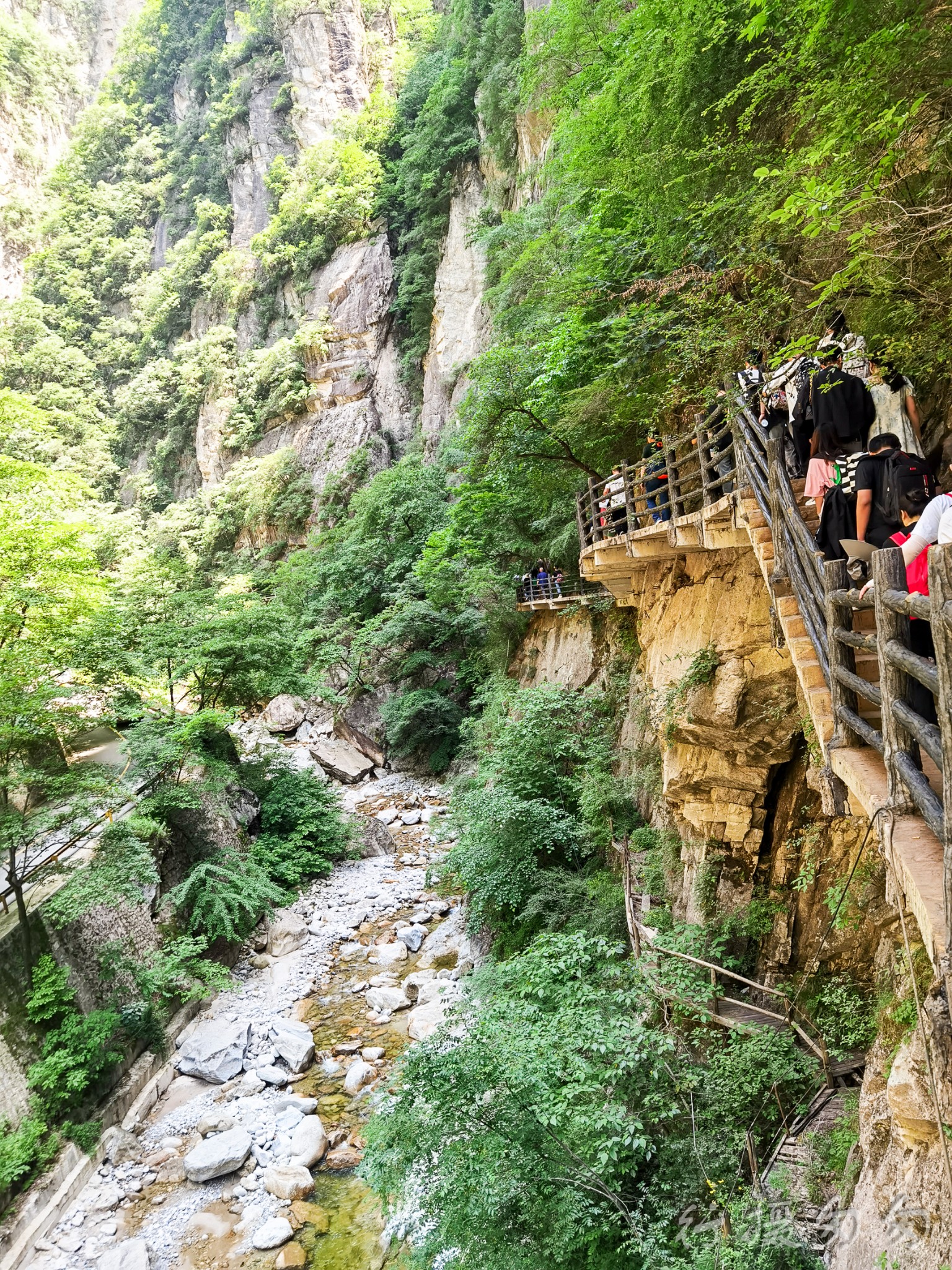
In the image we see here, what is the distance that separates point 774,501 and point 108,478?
3826cm

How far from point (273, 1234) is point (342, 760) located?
1287 centimetres

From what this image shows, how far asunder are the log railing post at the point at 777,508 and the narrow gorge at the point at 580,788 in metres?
0.03

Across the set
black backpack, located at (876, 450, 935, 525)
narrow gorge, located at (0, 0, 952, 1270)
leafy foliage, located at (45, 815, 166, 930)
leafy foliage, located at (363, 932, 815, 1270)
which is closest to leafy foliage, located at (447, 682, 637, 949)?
narrow gorge, located at (0, 0, 952, 1270)

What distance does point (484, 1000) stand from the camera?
7.19 metres

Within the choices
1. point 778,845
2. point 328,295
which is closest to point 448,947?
point 778,845

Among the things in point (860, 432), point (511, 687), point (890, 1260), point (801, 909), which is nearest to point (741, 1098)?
point (801, 909)

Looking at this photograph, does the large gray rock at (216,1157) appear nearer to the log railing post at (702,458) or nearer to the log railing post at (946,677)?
the log railing post at (946,677)

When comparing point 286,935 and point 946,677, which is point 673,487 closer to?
point 946,677

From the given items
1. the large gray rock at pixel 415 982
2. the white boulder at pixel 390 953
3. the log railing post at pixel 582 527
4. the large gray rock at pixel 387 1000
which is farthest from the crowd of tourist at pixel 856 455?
the white boulder at pixel 390 953

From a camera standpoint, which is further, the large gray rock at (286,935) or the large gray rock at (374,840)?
the large gray rock at (374,840)

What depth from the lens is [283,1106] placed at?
784cm

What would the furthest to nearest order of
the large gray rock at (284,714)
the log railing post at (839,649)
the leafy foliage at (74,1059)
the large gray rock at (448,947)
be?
the large gray rock at (284,714), the large gray rock at (448,947), the leafy foliage at (74,1059), the log railing post at (839,649)

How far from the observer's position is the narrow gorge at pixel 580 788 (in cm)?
338

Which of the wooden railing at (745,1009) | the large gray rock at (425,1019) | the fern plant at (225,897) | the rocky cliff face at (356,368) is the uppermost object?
the rocky cliff face at (356,368)
